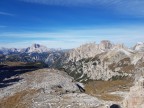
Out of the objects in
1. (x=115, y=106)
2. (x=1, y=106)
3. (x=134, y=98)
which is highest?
(x=134, y=98)

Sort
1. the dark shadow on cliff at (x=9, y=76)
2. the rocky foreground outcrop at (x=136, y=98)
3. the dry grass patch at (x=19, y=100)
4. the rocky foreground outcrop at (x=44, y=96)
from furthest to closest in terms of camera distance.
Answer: the dark shadow on cliff at (x=9, y=76) < the dry grass patch at (x=19, y=100) < the rocky foreground outcrop at (x=44, y=96) < the rocky foreground outcrop at (x=136, y=98)

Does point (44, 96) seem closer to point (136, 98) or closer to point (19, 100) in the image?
point (19, 100)

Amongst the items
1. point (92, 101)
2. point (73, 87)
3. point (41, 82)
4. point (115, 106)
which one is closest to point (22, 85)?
point (41, 82)

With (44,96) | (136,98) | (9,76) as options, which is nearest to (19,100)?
(44,96)

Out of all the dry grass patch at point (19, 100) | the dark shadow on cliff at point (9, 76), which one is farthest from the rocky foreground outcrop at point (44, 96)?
the dark shadow on cliff at point (9, 76)

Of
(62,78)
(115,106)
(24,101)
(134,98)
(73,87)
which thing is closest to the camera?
(134,98)

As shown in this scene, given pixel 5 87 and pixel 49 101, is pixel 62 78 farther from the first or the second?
pixel 49 101

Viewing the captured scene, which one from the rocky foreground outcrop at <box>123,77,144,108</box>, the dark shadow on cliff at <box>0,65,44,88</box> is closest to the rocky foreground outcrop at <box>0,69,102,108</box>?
the dark shadow on cliff at <box>0,65,44,88</box>

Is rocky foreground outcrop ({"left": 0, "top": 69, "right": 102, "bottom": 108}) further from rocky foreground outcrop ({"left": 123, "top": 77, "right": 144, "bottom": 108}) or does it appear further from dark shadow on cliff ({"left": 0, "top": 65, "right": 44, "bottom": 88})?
rocky foreground outcrop ({"left": 123, "top": 77, "right": 144, "bottom": 108})

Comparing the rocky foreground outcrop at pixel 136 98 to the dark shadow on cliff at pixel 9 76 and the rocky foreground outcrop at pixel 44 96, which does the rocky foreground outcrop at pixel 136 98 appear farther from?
the dark shadow on cliff at pixel 9 76
